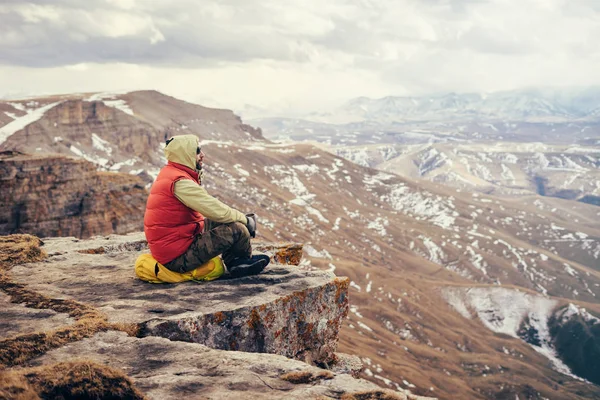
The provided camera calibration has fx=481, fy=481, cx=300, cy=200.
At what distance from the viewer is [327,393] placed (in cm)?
834

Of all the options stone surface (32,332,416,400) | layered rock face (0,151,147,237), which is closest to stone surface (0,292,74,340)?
stone surface (32,332,416,400)

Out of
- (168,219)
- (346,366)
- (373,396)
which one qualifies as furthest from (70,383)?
(346,366)

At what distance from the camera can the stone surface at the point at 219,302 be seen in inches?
460

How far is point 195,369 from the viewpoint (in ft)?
29.2

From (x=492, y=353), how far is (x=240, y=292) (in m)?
212

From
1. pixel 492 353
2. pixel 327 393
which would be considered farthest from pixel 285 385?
pixel 492 353

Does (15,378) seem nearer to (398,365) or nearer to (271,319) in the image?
(271,319)

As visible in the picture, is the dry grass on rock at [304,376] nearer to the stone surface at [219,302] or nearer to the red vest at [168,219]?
the stone surface at [219,302]

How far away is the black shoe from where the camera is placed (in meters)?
14.5

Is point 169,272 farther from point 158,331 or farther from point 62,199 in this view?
point 62,199

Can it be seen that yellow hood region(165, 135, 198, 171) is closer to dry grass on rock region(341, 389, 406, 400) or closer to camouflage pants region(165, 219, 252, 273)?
camouflage pants region(165, 219, 252, 273)

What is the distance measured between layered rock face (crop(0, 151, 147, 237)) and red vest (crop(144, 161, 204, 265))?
96742 millimetres

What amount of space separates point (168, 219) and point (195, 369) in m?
5.33

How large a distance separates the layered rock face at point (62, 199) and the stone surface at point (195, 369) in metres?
100
